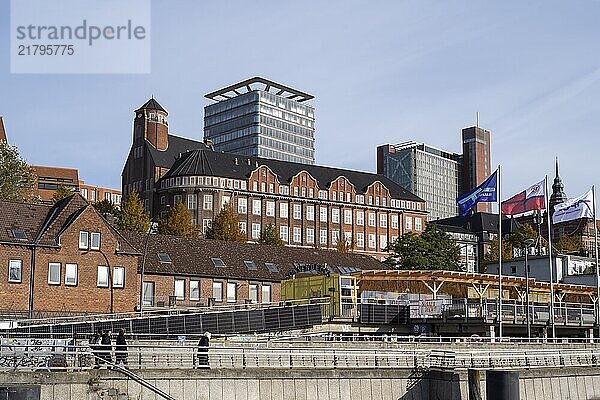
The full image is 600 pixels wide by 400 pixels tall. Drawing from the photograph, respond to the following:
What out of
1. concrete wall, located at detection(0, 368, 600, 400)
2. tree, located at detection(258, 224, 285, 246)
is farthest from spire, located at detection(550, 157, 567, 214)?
concrete wall, located at detection(0, 368, 600, 400)

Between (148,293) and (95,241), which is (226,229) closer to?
(148,293)

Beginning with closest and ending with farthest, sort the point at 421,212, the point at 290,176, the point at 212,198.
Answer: the point at 212,198 < the point at 290,176 < the point at 421,212

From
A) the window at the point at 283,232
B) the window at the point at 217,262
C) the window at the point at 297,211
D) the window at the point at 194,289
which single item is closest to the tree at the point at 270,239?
the window at the point at 283,232

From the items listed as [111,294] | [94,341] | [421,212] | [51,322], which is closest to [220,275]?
[111,294]

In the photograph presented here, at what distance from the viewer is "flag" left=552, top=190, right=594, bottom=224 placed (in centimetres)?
6031

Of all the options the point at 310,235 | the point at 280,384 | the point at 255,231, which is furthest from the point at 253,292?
the point at 310,235

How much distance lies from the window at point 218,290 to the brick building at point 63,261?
24.4ft

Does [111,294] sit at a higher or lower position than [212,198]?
lower

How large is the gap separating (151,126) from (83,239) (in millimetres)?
89668

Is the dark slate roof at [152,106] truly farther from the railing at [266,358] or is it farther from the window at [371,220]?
the railing at [266,358]

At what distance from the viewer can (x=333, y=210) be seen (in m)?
147

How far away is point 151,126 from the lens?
148 metres

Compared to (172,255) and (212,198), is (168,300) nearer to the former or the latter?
(172,255)

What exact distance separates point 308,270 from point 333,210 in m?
77.2
